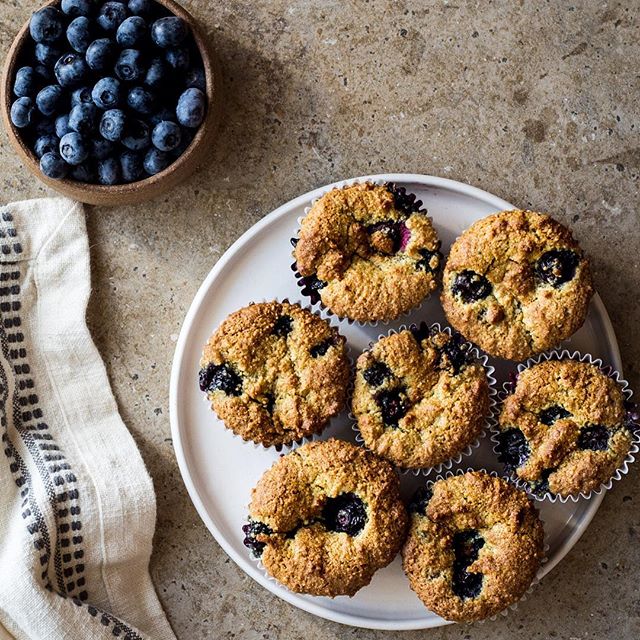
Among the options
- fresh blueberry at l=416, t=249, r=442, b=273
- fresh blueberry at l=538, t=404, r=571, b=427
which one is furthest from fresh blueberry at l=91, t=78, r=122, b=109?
fresh blueberry at l=538, t=404, r=571, b=427

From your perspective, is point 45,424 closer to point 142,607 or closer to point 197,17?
point 142,607

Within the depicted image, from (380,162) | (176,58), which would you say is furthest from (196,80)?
Answer: (380,162)

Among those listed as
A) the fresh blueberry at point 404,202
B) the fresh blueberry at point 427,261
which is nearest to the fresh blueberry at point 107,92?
the fresh blueberry at point 404,202

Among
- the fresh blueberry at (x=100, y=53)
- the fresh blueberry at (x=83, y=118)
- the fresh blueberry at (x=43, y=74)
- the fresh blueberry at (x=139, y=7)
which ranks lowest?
the fresh blueberry at (x=83, y=118)

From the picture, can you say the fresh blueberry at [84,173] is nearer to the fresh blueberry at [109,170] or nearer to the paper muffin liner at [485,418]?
the fresh blueberry at [109,170]

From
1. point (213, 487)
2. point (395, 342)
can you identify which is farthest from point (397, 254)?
point (213, 487)

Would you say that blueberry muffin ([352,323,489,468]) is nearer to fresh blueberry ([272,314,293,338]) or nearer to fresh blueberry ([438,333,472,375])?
fresh blueberry ([438,333,472,375])
